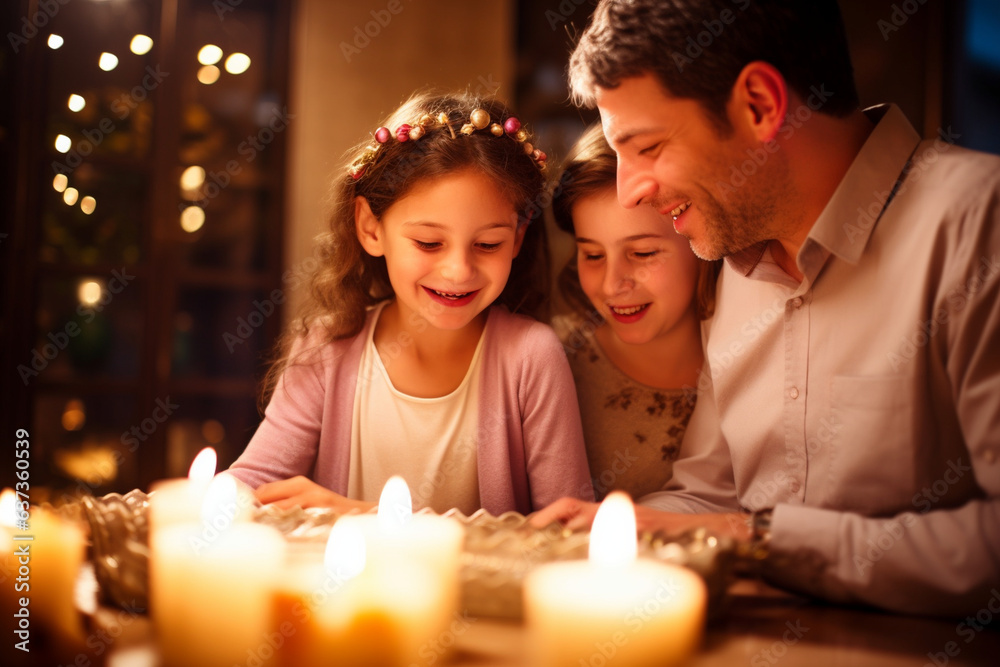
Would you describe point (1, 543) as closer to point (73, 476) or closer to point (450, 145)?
point (450, 145)

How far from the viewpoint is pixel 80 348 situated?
3432mm

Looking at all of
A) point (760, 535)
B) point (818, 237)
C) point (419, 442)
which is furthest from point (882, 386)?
point (419, 442)

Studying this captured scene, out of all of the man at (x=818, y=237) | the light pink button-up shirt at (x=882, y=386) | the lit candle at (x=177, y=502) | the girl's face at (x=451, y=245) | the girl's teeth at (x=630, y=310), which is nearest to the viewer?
the lit candle at (x=177, y=502)

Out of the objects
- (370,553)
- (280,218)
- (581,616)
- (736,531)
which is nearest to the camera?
(581,616)

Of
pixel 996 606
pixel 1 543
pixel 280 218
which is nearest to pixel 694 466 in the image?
pixel 996 606

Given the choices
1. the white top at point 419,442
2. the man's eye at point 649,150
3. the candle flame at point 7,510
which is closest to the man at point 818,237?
the man's eye at point 649,150

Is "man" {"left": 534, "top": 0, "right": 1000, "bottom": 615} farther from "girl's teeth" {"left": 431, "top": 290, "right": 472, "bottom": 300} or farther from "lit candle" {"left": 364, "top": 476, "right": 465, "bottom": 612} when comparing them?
"girl's teeth" {"left": 431, "top": 290, "right": 472, "bottom": 300}

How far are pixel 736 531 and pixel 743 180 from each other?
536mm

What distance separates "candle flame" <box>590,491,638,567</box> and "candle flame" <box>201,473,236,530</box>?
0.33 metres

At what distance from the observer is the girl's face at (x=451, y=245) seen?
1.37 m

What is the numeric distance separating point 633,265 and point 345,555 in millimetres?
961

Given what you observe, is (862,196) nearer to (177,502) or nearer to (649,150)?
(649,150)

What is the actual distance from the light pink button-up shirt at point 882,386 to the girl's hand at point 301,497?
0.57 metres

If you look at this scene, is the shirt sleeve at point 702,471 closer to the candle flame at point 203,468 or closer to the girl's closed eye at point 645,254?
the girl's closed eye at point 645,254
